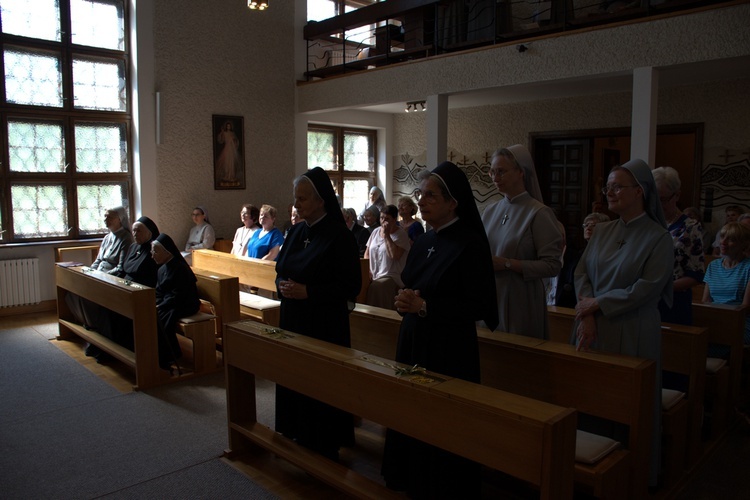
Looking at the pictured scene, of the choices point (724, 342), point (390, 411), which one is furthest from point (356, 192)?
point (390, 411)

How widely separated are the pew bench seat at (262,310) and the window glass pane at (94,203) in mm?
3190

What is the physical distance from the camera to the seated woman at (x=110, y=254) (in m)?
5.90

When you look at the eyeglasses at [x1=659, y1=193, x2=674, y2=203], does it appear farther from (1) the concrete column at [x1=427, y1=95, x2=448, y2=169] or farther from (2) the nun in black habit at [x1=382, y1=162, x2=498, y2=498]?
(1) the concrete column at [x1=427, y1=95, x2=448, y2=169]

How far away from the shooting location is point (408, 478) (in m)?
2.68

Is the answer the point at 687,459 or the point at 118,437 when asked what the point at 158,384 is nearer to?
the point at 118,437

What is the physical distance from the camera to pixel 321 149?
35.6 ft

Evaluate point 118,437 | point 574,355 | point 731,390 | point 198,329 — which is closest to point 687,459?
point 731,390

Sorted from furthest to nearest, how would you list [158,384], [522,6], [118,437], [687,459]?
[522,6]
[158,384]
[118,437]
[687,459]

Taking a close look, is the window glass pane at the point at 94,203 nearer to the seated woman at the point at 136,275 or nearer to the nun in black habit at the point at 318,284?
the seated woman at the point at 136,275

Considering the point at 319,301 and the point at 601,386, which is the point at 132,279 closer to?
the point at 319,301

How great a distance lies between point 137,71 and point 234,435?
625cm

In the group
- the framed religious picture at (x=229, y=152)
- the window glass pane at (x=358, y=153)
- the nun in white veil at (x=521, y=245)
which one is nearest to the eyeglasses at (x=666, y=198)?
the nun in white veil at (x=521, y=245)

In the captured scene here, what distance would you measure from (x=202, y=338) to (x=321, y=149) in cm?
634

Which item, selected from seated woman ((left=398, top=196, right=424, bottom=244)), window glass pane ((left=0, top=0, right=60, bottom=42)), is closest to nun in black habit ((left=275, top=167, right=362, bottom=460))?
seated woman ((left=398, top=196, right=424, bottom=244))
